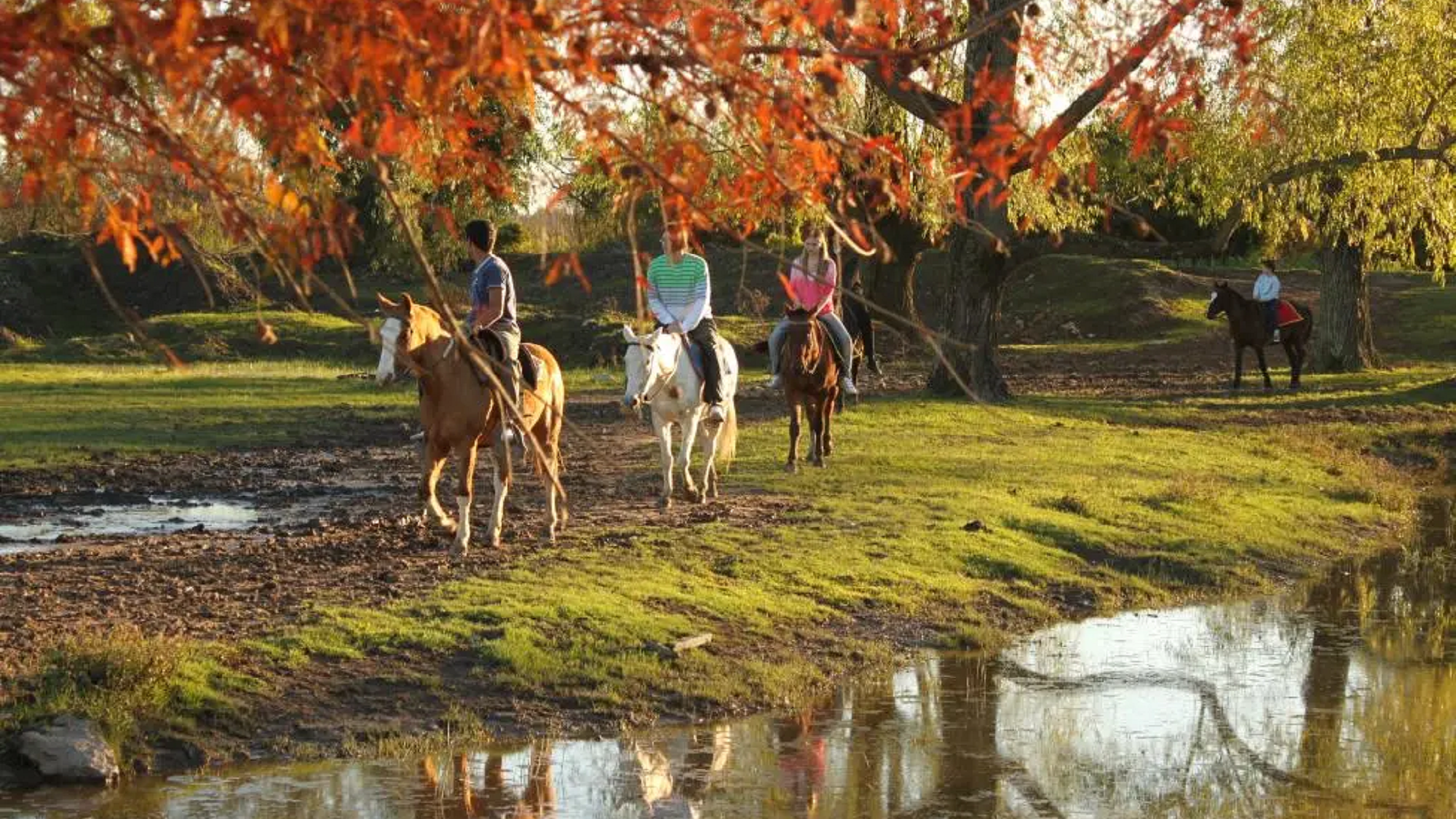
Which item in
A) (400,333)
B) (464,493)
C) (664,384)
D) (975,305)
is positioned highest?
(975,305)

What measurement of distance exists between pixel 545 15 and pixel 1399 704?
8378 millimetres

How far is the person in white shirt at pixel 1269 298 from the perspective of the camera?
34062mm

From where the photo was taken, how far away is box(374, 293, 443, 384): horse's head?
13328 mm

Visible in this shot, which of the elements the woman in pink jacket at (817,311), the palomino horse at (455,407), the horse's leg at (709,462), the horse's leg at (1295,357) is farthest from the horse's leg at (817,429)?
the horse's leg at (1295,357)

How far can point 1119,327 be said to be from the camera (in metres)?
44.8

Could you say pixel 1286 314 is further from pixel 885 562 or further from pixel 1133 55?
pixel 1133 55

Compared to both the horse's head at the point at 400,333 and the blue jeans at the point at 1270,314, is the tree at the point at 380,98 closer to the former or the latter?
the horse's head at the point at 400,333

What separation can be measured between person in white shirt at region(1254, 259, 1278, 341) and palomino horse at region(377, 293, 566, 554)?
72.3ft

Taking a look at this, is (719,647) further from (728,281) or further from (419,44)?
(728,281)

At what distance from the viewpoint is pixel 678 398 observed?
1702 centimetres

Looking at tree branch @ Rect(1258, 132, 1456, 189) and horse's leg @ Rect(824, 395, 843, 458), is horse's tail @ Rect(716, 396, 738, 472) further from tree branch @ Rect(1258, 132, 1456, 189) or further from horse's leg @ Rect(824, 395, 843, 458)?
tree branch @ Rect(1258, 132, 1456, 189)

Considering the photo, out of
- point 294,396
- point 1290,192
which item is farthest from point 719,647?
point 1290,192

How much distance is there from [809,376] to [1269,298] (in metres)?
17.4

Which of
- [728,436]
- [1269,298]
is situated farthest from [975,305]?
[728,436]
